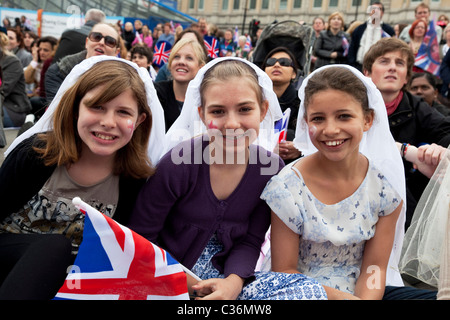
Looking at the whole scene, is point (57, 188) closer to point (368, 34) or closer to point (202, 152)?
point (202, 152)

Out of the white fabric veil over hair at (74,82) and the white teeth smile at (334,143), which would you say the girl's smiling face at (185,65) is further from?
the white teeth smile at (334,143)

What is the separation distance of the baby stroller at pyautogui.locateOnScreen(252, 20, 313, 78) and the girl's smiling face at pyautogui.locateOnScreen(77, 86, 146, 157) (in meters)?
3.86

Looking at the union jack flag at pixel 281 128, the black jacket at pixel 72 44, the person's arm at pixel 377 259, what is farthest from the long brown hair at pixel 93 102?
the black jacket at pixel 72 44

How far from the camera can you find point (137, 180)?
223 cm

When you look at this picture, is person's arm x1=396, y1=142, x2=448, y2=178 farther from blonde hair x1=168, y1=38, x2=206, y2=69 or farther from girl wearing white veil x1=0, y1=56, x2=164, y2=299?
blonde hair x1=168, y1=38, x2=206, y2=69

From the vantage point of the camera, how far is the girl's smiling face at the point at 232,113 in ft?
7.09

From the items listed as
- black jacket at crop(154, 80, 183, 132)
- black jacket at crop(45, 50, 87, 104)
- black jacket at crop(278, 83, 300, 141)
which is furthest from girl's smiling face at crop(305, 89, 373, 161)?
black jacket at crop(45, 50, 87, 104)

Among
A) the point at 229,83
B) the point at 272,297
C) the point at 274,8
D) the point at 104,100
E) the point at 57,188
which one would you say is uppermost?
the point at 274,8

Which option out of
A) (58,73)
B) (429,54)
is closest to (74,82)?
(58,73)

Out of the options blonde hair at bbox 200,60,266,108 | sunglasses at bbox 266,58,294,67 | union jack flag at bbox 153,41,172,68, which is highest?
union jack flag at bbox 153,41,172,68

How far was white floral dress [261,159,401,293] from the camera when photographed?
2.14m

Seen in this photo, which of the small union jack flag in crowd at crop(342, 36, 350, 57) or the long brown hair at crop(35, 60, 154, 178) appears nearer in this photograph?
the long brown hair at crop(35, 60, 154, 178)
